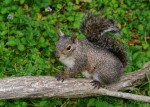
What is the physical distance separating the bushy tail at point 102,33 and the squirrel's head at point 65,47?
0.85 ft

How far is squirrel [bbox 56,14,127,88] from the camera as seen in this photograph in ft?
12.3

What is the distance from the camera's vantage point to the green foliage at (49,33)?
409 centimetres

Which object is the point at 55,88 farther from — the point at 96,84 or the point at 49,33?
the point at 49,33

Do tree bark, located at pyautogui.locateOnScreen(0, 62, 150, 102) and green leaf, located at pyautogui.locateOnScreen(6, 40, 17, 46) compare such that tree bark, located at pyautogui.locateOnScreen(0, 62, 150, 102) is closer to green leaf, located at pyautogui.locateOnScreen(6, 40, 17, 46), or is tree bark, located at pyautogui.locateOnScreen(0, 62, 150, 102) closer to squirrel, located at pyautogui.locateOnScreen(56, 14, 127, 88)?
squirrel, located at pyautogui.locateOnScreen(56, 14, 127, 88)

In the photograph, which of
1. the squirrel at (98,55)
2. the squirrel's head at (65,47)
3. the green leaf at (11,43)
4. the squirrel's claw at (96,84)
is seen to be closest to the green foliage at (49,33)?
the green leaf at (11,43)

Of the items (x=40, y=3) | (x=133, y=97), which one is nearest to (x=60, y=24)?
(x=40, y=3)

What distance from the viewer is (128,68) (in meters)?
4.37

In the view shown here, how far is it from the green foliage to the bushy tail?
0.43m

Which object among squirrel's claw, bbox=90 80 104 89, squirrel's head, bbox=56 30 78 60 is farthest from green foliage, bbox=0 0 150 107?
squirrel's head, bbox=56 30 78 60

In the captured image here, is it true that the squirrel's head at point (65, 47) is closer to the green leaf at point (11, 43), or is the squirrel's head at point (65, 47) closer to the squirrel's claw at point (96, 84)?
the squirrel's claw at point (96, 84)

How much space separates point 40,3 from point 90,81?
1.67 meters

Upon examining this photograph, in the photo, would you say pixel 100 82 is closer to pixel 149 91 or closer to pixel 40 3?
pixel 149 91

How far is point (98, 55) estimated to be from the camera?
3.83 metres

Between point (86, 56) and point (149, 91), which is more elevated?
point (86, 56)
